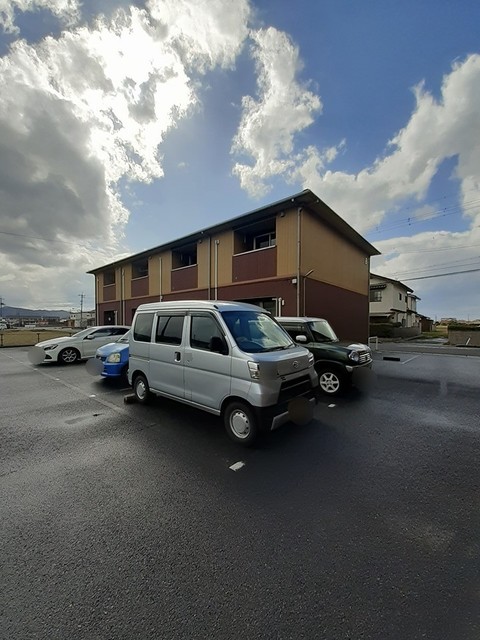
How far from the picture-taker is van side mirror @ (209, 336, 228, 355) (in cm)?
406

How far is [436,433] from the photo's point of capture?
441 centimetres

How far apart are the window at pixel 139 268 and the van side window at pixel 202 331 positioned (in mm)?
18088

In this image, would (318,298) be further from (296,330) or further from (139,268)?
(139,268)

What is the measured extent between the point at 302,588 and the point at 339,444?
2.41 meters

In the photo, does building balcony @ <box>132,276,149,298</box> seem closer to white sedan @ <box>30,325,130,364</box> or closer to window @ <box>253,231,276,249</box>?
white sedan @ <box>30,325,130,364</box>

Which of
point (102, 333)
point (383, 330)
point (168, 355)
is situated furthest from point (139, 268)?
point (383, 330)

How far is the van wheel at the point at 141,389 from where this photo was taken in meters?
5.61

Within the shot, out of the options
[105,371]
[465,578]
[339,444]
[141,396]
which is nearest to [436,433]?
[339,444]

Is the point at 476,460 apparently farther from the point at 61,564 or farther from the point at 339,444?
the point at 61,564

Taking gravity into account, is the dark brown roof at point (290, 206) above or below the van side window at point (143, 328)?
above

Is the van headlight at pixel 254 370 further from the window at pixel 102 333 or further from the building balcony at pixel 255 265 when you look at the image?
the window at pixel 102 333

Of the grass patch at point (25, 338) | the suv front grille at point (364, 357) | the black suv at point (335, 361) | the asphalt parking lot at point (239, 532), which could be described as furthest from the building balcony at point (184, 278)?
the asphalt parking lot at point (239, 532)

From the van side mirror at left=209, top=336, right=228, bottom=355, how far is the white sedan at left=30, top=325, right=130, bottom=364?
9134 millimetres

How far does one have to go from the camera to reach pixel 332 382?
6426 mm
